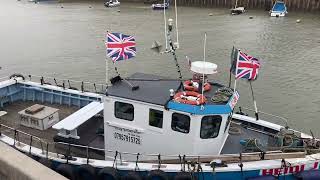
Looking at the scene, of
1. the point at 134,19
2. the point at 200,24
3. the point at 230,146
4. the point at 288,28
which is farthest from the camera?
the point at 134,19

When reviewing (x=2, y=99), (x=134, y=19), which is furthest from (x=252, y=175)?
(x=134, y=19)

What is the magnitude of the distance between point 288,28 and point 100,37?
19667 millimetres

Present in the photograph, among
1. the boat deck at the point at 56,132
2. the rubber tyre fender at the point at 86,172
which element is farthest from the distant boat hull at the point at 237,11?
the rubber tyre fender at the point at 86,172

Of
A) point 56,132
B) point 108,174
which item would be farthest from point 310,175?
point 56,132

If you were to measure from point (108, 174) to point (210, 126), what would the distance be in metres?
2.70

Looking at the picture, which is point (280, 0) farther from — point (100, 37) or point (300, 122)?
point (300, 122)

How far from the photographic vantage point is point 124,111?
29.7 ft

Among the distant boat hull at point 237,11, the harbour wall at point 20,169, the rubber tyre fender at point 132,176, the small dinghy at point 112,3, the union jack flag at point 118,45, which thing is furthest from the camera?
the small dinghy at point 112,3

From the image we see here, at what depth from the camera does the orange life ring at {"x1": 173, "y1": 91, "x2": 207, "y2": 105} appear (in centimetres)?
842

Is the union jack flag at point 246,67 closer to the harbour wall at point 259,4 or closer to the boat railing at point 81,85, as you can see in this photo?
the boat railing at point 81,85

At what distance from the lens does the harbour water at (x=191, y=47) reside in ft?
67.3

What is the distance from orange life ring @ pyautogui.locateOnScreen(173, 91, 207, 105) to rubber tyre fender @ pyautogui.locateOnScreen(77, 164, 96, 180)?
273 centimetres

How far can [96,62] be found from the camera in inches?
1045

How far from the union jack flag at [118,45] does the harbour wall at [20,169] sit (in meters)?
4.01
